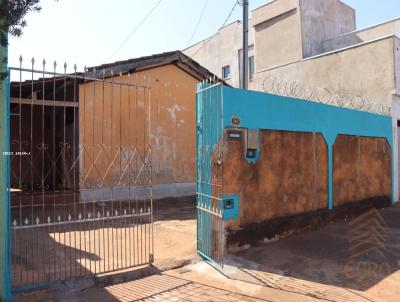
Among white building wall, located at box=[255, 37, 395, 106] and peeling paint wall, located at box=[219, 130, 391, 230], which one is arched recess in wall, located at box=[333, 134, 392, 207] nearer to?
peeling paint wall, located at box=[219, 130, 391, 230]

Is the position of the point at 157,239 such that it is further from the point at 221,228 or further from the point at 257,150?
the point at 257,150

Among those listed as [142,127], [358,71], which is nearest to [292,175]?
[142,127]

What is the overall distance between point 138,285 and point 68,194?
6247mm

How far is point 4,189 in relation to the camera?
3688 mm

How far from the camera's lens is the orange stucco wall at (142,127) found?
408 inches

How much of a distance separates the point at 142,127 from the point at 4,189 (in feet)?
25.9

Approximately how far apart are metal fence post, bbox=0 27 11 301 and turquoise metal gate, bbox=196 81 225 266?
8.47 feet

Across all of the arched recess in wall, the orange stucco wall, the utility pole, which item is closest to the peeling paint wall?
the arched recess in wall

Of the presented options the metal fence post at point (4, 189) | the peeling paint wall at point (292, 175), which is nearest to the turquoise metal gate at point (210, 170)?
the peeling paint wall at point (292, 175)

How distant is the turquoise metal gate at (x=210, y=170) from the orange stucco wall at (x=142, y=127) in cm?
480

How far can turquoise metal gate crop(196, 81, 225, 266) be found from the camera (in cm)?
529

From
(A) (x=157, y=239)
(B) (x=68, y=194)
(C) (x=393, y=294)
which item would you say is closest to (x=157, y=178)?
(B) (x=68, y=194)

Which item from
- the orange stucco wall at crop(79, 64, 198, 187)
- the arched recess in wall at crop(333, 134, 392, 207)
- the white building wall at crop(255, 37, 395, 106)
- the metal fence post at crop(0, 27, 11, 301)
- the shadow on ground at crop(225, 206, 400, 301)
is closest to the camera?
the metal fence post at crop(0, 27, 11, 301)

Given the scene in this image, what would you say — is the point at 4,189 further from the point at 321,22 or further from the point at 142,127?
the point at 321,22
